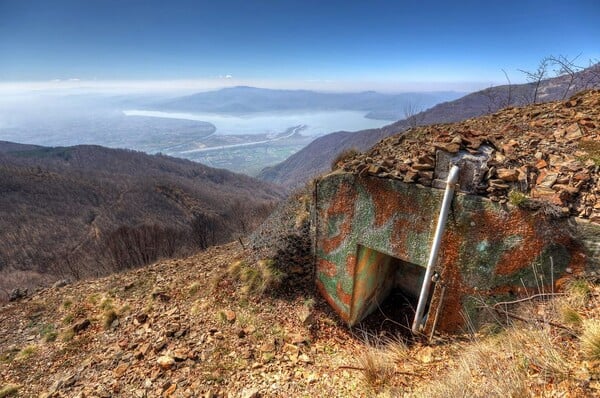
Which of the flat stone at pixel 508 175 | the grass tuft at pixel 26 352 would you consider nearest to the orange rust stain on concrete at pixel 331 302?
the flat stone at pixel 508 175

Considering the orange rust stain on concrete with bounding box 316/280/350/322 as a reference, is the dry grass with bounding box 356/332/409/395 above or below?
above

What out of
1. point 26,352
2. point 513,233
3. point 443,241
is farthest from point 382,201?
point 26,352

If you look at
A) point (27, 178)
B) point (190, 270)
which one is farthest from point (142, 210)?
point (190, 270)

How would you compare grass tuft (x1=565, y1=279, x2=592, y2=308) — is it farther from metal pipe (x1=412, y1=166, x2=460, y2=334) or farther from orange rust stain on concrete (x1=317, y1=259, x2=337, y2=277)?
orange rust stain on concrete (x1=317, y1=259, x2=337, y2=277)

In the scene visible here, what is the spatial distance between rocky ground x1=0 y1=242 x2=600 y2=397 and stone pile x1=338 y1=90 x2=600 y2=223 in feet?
3.89

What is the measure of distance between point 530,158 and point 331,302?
4044mm

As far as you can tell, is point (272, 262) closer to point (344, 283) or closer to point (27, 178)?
point (344, 283)

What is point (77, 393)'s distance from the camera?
4797 mm

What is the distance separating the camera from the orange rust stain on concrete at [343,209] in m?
4.99

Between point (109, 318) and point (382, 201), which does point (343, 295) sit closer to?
point (382, 201)

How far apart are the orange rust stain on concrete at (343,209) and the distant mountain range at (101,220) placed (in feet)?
54.5

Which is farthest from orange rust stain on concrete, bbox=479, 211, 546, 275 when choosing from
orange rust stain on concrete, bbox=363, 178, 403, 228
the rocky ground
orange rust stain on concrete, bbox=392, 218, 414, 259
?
orange rust stain on concrete, bbox=363, 178, 403, 228

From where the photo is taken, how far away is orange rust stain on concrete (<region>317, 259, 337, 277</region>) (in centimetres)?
558

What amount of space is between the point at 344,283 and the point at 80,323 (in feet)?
20.2
